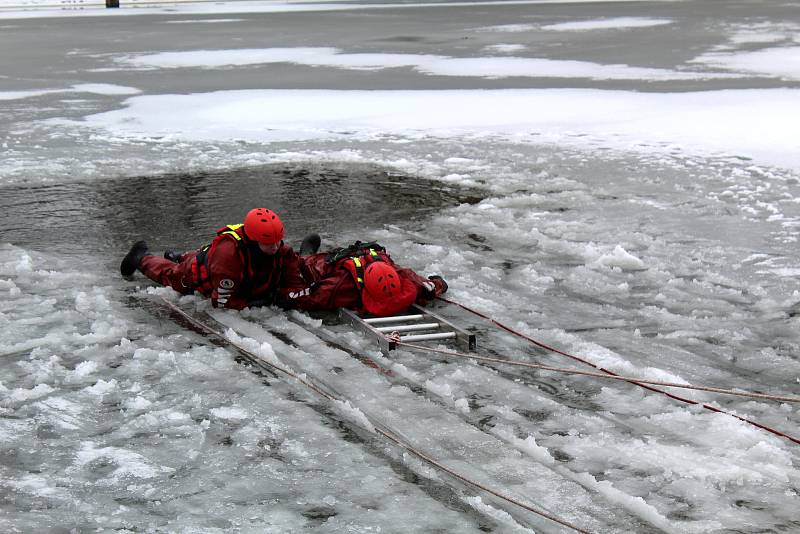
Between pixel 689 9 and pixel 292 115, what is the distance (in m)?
22.4

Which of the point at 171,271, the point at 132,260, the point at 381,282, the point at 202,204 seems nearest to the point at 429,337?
the point at 381,282

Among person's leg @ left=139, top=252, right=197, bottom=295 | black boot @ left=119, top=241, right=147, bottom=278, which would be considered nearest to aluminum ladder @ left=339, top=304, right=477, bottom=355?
person's leg @ left=139, top=252, right=197, bottom=295

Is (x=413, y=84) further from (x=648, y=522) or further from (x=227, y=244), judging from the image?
(x=648, y=522)

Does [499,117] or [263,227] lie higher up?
[263,227]

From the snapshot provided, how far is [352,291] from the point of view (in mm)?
6160

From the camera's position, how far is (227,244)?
20.1ft

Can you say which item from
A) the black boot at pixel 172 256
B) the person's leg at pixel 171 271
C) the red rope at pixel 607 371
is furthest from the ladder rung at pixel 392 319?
the black boot at pixel 172 256

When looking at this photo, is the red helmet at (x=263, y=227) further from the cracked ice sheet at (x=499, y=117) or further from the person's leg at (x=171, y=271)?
the cracked ice sheet at (x=499, y=117)

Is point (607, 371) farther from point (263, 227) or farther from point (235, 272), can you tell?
point (235, 272)

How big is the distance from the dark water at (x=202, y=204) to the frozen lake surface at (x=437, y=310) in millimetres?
40

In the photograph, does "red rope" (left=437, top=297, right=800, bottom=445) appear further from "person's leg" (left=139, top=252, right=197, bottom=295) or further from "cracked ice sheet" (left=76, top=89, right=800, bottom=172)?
"cracked ice sheet" (left=76, top=89, right=800, bottom=172)

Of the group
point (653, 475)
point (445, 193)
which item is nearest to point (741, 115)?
point (445, 193)

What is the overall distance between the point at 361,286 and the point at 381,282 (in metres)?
0.19

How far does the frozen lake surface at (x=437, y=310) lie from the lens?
3980mm
